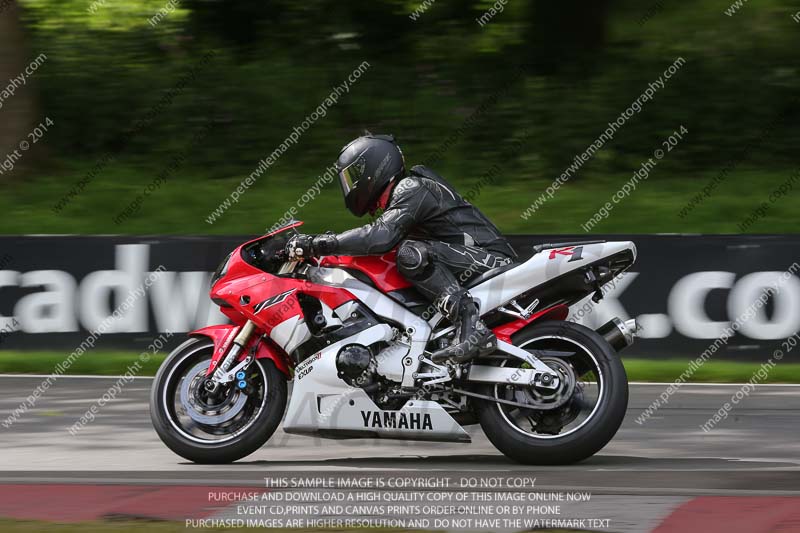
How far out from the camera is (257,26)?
20.8 metres

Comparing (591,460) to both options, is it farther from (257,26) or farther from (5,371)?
(257,26)

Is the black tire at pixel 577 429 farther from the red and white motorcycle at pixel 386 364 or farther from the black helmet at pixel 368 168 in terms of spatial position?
the black helmet at pixel 368 168

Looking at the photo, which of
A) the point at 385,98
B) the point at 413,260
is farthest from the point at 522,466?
the point at 385,98

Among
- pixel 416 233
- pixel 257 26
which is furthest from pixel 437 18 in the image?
pixel 416 233

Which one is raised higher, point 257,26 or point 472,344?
point 472,344

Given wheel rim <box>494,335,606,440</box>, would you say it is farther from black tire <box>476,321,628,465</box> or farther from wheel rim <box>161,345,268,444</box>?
wheel rim <box>161,345,268,444</box>

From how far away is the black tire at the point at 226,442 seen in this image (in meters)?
6.94

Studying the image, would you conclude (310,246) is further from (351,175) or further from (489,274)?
(489,274)

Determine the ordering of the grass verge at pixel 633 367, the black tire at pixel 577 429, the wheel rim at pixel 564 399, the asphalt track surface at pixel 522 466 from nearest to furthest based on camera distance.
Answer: the asphalt track surface at pixel 522 466 < the black tire at pixel 577 429 < the wheel rim at pixel 564 399 < the grass verge at pixel 633 367

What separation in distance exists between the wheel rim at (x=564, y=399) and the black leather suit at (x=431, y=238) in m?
0.59

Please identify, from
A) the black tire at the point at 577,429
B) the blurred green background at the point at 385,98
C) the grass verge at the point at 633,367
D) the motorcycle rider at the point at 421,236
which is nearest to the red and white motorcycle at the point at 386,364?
the black tire at the point at 577,429

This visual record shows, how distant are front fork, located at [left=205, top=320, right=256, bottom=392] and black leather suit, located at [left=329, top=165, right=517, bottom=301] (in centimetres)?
→ 69

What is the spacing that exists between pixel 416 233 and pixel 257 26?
14.3 m

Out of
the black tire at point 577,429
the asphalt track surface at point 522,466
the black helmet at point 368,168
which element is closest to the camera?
the asphalt track surface at point 522,466
